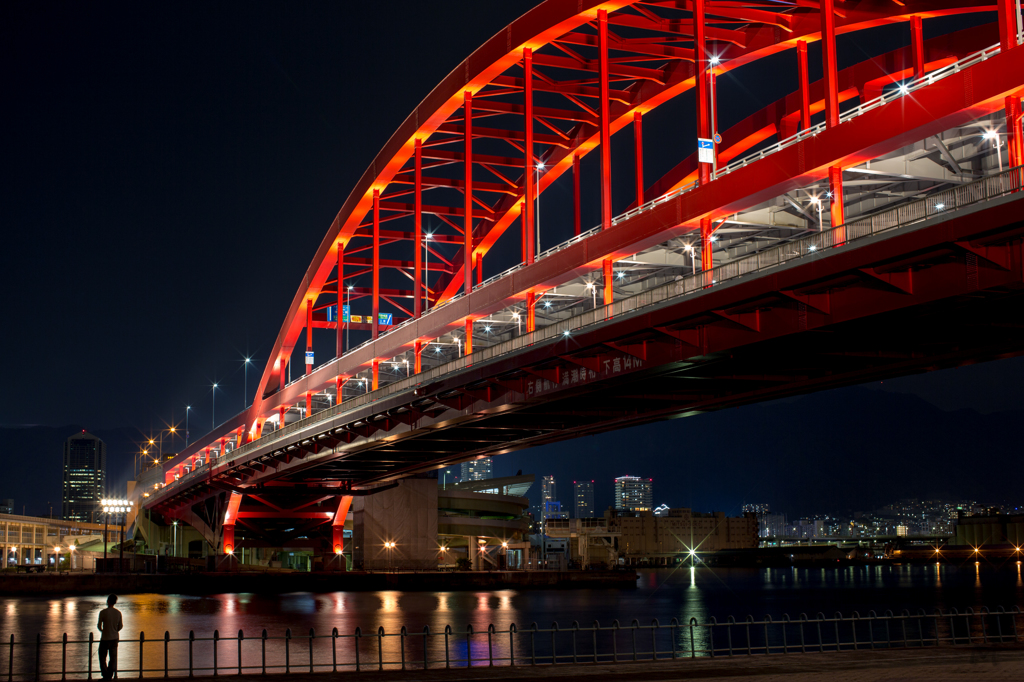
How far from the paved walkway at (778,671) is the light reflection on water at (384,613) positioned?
401cm

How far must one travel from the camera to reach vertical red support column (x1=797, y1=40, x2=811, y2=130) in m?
32.6

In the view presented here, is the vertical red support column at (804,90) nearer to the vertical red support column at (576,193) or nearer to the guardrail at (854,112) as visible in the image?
the guardrail at (854,112)

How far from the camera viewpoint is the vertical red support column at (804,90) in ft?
107

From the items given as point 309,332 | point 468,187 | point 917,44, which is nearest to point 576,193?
point 468,187

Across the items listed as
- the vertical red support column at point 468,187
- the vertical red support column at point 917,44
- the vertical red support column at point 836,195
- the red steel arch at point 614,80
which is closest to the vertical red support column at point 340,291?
the red steel arch at point 614,80

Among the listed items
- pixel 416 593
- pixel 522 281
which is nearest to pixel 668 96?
pixel 522 281

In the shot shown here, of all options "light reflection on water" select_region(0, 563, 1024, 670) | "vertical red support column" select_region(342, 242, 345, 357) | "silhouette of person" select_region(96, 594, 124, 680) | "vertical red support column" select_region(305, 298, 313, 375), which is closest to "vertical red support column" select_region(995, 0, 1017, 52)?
"light reflection on water" select_region(0, 563, 1024, 670)

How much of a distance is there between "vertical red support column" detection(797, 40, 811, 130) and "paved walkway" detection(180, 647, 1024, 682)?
16194 mm

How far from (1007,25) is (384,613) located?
41.5 meters

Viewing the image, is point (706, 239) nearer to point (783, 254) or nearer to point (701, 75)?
point (783, 254)

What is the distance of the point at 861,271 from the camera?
81.3 ft

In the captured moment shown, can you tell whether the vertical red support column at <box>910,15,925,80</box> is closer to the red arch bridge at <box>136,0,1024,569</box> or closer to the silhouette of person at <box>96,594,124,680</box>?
the red arch bridge at <box>136,0,1024,569</box>

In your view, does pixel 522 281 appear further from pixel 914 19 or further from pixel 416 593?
pixel 416 593

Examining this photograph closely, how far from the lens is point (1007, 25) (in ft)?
83.2
